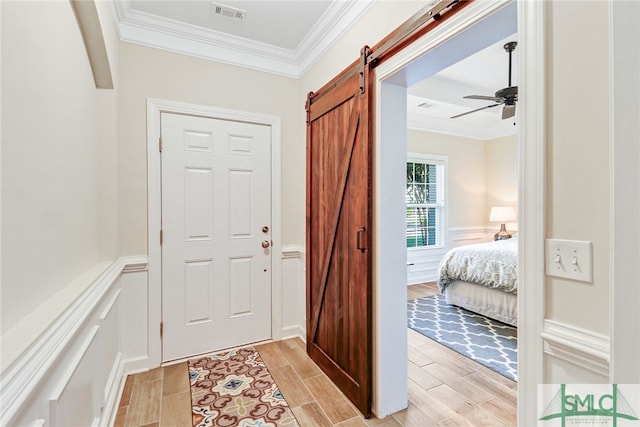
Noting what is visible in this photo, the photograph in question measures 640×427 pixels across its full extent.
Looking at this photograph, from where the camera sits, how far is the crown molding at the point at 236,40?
84.0 inches

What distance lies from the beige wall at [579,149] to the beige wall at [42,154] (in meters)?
1.59

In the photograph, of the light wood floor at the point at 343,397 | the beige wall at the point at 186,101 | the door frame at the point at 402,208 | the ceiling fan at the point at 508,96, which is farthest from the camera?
the ceiling fan at the point at 508,96

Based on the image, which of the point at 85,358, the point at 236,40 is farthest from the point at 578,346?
the point at 236,40

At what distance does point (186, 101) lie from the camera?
251 centimetres

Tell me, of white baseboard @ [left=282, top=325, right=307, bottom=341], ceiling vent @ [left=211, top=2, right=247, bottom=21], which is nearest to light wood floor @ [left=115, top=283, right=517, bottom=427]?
white baseboard @ [left=282, top=325, right=307, bottom=341]

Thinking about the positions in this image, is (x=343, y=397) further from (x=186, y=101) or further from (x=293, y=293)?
(x=186, y=101)

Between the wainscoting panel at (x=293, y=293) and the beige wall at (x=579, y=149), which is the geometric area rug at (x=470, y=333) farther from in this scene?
the beige wall at (x=579, y=149)

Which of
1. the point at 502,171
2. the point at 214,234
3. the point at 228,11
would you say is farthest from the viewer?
the point at 502,171

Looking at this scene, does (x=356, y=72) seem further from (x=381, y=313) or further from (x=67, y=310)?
(x=67, y=310)

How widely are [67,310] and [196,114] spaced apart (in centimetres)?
189

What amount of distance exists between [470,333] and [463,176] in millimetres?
3329

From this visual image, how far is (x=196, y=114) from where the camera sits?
2.54 metres

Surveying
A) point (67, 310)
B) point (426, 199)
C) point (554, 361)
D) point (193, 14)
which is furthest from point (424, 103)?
point (67, 310)

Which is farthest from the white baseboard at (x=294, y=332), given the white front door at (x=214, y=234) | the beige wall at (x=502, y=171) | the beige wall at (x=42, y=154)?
the beige wall at (x=502, y=171)
